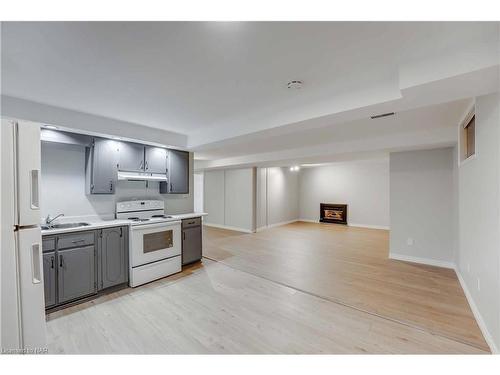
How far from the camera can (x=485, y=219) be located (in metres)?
2.00

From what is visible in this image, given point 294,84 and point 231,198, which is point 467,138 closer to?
point 294,84

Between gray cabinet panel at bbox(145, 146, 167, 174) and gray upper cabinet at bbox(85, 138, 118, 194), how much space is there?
496mm

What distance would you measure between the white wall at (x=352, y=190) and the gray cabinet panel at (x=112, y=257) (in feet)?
23.5

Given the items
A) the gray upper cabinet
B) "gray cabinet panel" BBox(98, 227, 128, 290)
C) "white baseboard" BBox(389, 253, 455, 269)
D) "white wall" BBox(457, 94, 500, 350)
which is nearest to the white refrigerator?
"gray cabinet panel" BBox(98, 227, 128, 290)

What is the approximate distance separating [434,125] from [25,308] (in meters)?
4.95

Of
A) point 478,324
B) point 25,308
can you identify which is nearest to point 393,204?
point 478,324

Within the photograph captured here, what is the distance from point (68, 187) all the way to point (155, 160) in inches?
50.3

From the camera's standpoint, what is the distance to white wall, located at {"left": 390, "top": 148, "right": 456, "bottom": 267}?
152 inches

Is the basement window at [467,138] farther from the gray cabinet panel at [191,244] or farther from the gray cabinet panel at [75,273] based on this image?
the gray cabinet panel at [75,273]

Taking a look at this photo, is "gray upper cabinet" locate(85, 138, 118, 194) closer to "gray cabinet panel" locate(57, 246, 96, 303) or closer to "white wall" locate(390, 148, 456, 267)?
"gray cabinet panel" locate(57, 246, 96, 303)

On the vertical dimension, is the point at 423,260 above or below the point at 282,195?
below

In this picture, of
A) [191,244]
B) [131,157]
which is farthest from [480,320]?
[131,157]

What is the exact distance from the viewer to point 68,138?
2938 millimetres
